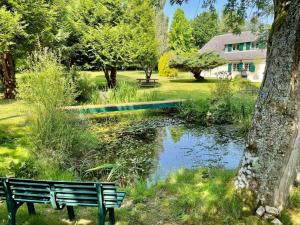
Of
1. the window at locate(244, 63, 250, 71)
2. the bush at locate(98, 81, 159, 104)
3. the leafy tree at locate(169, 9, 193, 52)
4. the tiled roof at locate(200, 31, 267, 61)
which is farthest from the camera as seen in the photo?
the leafy tree at locate(169, 9, 193, 52)

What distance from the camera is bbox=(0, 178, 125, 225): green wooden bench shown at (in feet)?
10.2

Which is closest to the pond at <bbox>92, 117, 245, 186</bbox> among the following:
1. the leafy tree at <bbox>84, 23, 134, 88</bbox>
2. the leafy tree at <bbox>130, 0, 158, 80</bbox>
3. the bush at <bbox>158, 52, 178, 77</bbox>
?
the leafy tree at <bbox>84, 23, 134, 88</bbox>

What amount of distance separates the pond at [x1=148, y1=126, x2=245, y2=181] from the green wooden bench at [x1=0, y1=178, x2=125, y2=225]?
236 cm

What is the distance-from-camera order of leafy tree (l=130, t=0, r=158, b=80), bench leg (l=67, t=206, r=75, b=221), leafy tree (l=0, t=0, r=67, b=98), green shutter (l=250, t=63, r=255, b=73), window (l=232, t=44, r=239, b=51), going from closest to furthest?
1. bench leg (l=67, t=206, r=75, b=221)
2. leafy tree (l=0, t=0, r=67, b=98)
3. leafy tree (l=130, t=0, r=158, b=80)
4. green shutter (l=250, t=63, r=255, b=73)
5. window (l=232, t=44, r=239, b=51)

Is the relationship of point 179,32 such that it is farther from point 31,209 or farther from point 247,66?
point 31,209

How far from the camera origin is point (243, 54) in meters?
29.4

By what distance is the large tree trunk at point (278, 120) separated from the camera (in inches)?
126

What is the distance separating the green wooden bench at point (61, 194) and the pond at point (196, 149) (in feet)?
7.76

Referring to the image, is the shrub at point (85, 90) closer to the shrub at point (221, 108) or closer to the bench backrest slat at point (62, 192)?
the shrub at point (221, 108)

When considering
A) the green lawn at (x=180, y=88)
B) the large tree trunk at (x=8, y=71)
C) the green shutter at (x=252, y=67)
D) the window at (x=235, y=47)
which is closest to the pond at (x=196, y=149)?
the green lawn at (x=180, y=88)

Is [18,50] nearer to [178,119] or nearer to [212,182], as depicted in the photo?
[178,119]

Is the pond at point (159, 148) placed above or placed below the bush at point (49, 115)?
below

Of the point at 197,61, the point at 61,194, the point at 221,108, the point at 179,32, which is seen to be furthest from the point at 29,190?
the point at 179,32

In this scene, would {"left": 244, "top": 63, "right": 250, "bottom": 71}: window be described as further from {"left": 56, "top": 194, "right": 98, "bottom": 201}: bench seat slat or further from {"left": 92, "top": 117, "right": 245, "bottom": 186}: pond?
{"left": 56, "top": 194, "right": 98, "bottom": 201}: bench seat slat
